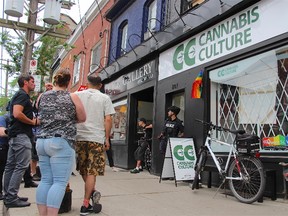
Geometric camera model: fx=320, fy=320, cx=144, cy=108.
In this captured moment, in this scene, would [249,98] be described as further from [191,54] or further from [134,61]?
[134,61]

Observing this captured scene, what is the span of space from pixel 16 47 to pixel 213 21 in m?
17.7

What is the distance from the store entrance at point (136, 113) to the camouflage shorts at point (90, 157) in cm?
580

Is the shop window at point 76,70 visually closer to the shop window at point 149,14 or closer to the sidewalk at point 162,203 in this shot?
the shop window at point 149,14

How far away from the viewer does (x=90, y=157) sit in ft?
13.5

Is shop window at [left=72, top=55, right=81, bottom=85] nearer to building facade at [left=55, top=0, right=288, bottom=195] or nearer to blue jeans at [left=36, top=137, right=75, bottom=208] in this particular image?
building facade at [left=55, top=0, right=288, bottom=195]

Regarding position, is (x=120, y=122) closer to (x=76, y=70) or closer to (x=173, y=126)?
(x=173, y=126)

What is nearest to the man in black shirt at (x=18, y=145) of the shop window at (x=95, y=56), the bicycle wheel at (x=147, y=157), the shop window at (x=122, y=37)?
the bicycle wheel at (x=147, y=157)

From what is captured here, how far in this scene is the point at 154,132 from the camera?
335 inches

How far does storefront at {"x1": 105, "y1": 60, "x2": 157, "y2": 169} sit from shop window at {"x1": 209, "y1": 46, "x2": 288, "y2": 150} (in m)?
2.72

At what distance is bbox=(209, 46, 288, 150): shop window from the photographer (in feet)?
17.8

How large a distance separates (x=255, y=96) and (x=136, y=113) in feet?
16.2

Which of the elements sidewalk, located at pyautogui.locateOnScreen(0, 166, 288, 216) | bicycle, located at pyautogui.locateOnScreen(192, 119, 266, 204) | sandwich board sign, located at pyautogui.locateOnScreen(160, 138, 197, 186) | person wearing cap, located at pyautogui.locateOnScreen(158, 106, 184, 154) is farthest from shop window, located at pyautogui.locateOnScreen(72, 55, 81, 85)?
bicycle, located at pyautogui.locateOnScreen(192, 119, 266, 204)

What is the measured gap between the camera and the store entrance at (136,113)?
32.9 ft

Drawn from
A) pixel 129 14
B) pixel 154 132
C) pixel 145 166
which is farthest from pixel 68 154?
pixel 129 14
